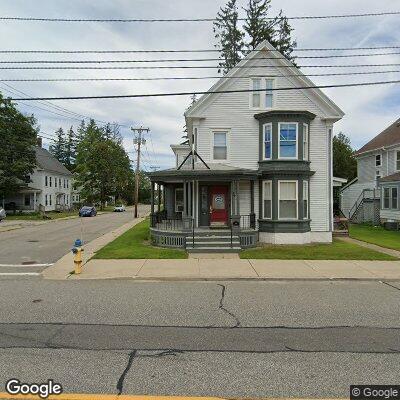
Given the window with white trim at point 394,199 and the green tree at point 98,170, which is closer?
the window with white trim at point 394,199

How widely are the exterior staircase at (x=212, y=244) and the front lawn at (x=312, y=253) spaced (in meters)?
0.58

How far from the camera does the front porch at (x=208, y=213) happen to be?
17.2m

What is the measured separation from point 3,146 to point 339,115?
41.3m

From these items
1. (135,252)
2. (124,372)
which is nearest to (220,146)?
(135,252)

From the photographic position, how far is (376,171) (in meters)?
36.4

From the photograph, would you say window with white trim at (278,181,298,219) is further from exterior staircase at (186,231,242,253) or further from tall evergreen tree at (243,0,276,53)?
tall evergreen tree at (243,0,276,53)

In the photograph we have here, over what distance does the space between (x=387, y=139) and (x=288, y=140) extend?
20946 millimetres

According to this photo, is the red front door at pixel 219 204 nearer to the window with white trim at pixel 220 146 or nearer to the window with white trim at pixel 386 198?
the window with white trim at pixel 220 146

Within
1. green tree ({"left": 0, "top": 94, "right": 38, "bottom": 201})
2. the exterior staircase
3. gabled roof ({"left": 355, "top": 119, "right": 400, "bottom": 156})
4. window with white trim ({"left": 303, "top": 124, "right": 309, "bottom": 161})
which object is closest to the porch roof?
the exterior staircase

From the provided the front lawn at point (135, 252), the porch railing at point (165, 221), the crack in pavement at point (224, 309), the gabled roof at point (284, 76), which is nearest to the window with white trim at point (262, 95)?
the gabled roof at point (284, 76)

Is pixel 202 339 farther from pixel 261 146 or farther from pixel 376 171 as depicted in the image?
pixel 376 171

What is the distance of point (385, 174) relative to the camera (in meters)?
34.8

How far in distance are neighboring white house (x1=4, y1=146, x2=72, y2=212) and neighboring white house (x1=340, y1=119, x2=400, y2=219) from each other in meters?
38.1

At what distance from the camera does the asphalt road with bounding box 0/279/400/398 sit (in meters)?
4.66
